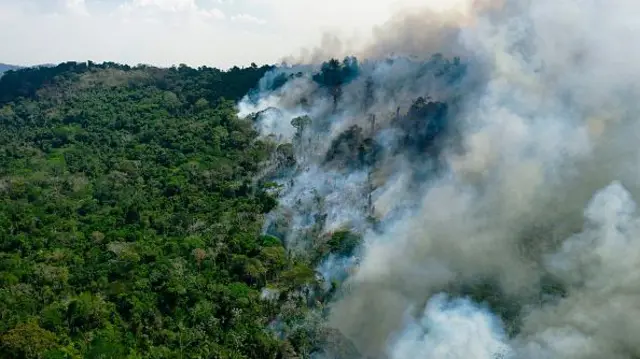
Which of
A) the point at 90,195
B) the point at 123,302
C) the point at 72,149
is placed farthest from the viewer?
the point at 72,149

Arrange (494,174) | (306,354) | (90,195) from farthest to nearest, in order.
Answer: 1. (90,195)
2. (494,174)
3. (306,354)

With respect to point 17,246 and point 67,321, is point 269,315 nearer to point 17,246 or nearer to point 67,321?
point 67,321

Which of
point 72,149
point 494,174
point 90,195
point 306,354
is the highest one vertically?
point 494,174

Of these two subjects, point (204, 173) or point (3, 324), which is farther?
point (204, 173)

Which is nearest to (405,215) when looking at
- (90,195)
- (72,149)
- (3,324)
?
(3,324)

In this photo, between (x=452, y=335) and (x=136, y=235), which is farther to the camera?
(x=136, y=235)

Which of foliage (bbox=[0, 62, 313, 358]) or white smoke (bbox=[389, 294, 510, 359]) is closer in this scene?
white smoke (bbox=[389, 294, 510, 359])

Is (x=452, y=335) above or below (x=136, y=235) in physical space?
above

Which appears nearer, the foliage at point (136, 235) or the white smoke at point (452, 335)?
the white smoke at point (452, 335)
